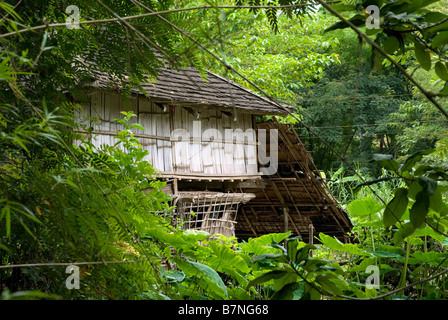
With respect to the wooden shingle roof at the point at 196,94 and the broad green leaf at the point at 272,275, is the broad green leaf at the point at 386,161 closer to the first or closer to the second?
the broad green leaf at the point at 272,275

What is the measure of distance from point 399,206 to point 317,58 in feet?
37.4

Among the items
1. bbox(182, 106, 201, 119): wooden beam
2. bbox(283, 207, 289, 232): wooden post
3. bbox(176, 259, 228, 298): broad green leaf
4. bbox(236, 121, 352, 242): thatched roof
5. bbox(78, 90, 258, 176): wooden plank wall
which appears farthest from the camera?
bbox(283, 207, 289, 232): wooden post

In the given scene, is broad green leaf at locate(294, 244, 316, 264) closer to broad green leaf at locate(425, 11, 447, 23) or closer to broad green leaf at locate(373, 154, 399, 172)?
broad green leaf at locate(373, 154, 399, 172)

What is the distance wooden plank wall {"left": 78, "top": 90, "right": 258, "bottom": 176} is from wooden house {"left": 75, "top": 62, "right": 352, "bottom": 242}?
2 cm

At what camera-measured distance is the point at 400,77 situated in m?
18.4

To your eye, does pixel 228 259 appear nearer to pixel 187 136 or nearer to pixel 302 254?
pixel 302 254

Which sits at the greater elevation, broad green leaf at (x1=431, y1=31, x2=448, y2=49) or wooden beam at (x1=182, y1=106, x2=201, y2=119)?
wooden beam at (x1=182, y1=106, x2=201, y2=119)

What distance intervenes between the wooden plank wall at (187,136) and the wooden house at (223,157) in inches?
0.7

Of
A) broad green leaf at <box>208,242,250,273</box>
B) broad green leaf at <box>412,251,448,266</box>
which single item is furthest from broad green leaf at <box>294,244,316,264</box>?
broad green leaf at <box>412,251,448,266</box>

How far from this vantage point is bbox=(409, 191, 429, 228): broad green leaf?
1024mm

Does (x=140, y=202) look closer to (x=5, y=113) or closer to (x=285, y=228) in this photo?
(x=5, y=113)

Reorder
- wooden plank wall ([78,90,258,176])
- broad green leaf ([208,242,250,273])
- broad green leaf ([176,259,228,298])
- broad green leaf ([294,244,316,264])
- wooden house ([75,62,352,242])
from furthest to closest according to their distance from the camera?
wooden house ([75,62,352,242]) → wooden plank wall ([78,90,258,176]) → broad green leaf ([208,242,250,273]) → broad green leaf ([176,259,228,298]) → broad green leaf ([294,244,316,264])

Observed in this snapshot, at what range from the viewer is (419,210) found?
3.40 ft

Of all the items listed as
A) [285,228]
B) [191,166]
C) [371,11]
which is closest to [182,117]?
[191,166]
